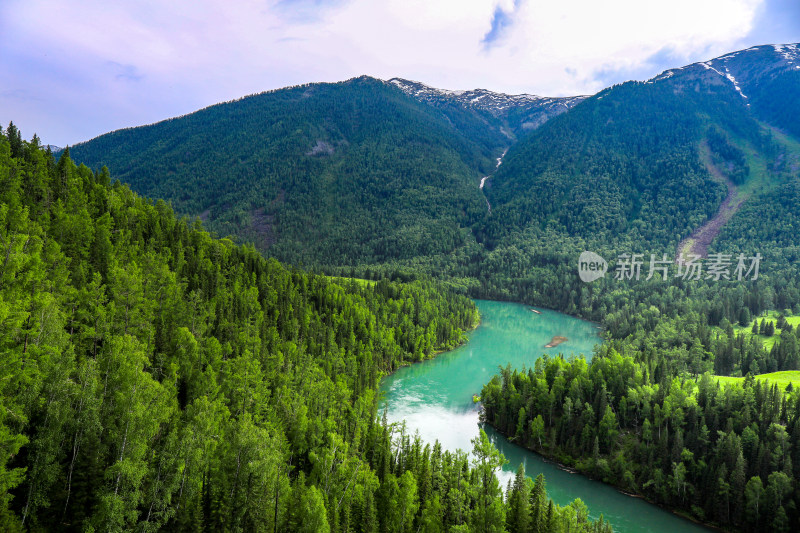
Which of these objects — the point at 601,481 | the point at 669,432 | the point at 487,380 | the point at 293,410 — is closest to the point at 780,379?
the point at 669,432

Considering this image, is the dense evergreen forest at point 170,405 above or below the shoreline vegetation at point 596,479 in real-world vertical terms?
above

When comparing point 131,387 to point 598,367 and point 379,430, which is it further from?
point 598,367

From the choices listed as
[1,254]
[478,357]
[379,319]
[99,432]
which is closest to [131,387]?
[99,432]

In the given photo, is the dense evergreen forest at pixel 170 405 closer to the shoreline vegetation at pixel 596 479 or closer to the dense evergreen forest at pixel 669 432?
the shoreline vegetation at pixel 596 479

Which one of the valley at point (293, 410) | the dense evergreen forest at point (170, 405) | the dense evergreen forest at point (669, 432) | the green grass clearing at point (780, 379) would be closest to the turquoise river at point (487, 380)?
the valley at point (293, 410)

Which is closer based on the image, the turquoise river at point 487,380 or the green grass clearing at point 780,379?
the turquoise river at point 487,380

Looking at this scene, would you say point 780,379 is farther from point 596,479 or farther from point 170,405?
point 170,405
